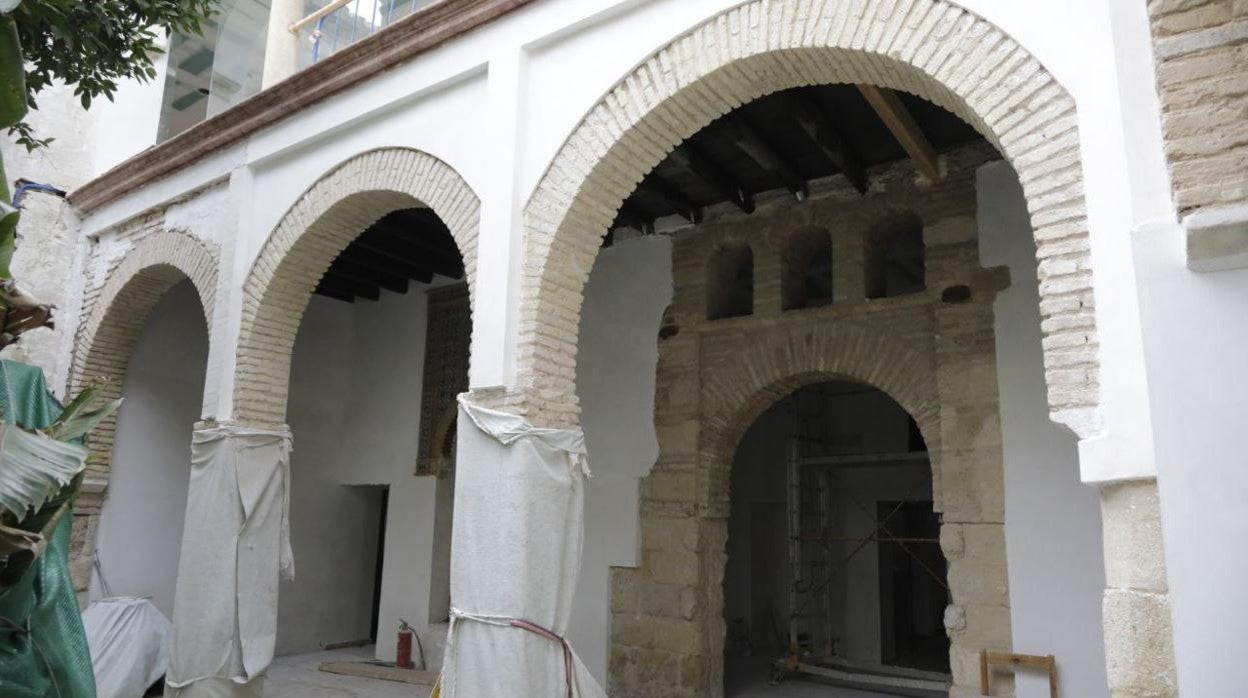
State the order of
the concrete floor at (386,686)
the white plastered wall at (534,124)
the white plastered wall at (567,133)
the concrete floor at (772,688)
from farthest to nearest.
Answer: the concrete floor at (386,686)
the concrete floor at (772,688)
the white plastered wall at (534,124)
the white plastered wall at (567,133)

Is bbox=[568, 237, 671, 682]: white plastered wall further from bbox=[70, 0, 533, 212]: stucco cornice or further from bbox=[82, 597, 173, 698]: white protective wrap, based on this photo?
bbox=[82, 597, 173, 698]: white protective wrap

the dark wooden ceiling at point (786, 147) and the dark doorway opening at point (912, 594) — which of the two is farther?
the dark doorway opening at point (912, 594)

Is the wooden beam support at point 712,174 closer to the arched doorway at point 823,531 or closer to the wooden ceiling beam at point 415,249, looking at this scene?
the arched doorway at point 823,531

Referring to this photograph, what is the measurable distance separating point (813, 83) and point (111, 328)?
245 inches

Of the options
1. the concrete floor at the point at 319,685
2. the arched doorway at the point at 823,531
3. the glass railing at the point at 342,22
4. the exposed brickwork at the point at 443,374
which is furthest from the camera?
the exposed brickwork at the point at 443,374

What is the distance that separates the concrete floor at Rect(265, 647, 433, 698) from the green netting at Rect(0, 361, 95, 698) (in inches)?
150

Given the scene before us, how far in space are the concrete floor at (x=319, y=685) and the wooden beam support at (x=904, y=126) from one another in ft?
15.9

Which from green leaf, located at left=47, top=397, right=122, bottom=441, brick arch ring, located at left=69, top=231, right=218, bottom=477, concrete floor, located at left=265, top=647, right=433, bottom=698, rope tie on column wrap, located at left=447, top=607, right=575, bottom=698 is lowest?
Result: concrete floor, located at left=265, top=647, right=433, bottom=698

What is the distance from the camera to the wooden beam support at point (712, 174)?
5.80 meters

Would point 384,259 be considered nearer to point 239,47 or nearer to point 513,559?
point 239,47

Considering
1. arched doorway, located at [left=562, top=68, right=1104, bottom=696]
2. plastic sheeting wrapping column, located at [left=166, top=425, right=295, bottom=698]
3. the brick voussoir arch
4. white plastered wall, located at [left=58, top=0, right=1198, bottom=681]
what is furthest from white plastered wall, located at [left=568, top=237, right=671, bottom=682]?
plastic sheeting wrapping column, located at [left=166, top=425, right=295, bottom=698]

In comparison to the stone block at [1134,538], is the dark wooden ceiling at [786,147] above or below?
above

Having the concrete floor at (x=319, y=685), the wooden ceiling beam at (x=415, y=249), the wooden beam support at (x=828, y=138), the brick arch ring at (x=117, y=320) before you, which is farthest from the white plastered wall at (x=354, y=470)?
the wooden beam support at (x=828, y=138)

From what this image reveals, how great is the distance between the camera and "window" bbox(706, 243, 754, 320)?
6.78m
